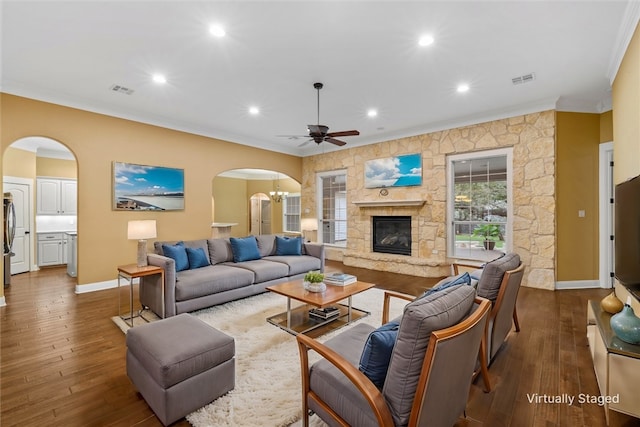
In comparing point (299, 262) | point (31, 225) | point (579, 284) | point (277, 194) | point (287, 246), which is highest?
point (277, 194)

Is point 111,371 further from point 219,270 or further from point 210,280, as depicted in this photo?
point 219,270

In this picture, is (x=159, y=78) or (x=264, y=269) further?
(x=264, y=269)

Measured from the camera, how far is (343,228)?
772cm

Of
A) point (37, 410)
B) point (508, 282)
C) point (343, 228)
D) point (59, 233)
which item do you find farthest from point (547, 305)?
point (59, 233)

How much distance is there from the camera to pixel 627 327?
73.1 inches

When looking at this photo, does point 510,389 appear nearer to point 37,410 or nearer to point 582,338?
point 582,338

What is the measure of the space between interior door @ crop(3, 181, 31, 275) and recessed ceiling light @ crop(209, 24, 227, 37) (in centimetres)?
606

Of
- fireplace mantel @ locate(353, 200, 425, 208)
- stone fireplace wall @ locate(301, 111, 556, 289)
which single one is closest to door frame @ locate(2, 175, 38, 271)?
stone fireplace wall @ locate(301, 111, 556, 289)

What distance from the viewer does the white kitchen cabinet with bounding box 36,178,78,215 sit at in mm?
6645

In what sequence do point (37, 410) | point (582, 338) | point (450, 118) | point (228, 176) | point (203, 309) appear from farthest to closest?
point (228, 176)
point (450, 118)
point (203, 309)
point (582, 338)
point (37, 410)

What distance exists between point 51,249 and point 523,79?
965 centimetres

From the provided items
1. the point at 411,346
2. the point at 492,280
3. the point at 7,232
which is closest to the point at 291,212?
the point at 7,232

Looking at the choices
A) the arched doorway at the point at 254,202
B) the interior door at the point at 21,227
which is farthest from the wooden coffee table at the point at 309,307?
the arched doorway at the point at 254,202

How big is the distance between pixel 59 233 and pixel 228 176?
5.18 m
